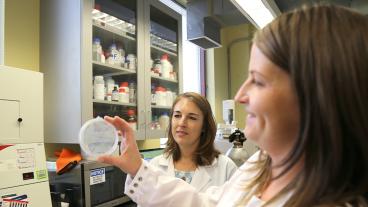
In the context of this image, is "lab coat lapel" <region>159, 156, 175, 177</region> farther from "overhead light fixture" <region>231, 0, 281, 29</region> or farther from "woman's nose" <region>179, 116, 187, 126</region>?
"overhead light fixture" <region>231, 0, 281, 29</region>

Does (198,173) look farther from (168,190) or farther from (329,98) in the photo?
(329,98)

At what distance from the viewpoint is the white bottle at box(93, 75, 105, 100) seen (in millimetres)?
1911

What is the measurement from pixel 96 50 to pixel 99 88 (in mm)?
239

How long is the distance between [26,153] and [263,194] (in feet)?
3.82

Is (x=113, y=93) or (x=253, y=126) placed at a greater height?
(x=113, y=93)

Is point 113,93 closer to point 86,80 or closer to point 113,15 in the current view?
point 86,80

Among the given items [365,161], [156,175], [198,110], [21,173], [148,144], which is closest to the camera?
[365,161]

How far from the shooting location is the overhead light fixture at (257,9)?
1.95 metres

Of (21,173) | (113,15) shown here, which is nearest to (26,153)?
(21,173)

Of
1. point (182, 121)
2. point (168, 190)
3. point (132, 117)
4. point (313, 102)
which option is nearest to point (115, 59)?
point (132, 117)

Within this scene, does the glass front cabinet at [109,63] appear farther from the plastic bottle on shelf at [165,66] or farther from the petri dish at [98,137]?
the petri dish at [98,137]

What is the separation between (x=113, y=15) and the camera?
2148 mm

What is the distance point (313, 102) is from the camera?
1.70 ft

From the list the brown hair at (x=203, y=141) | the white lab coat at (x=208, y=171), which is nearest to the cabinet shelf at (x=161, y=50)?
the brown hair at (x=203, y=141)
